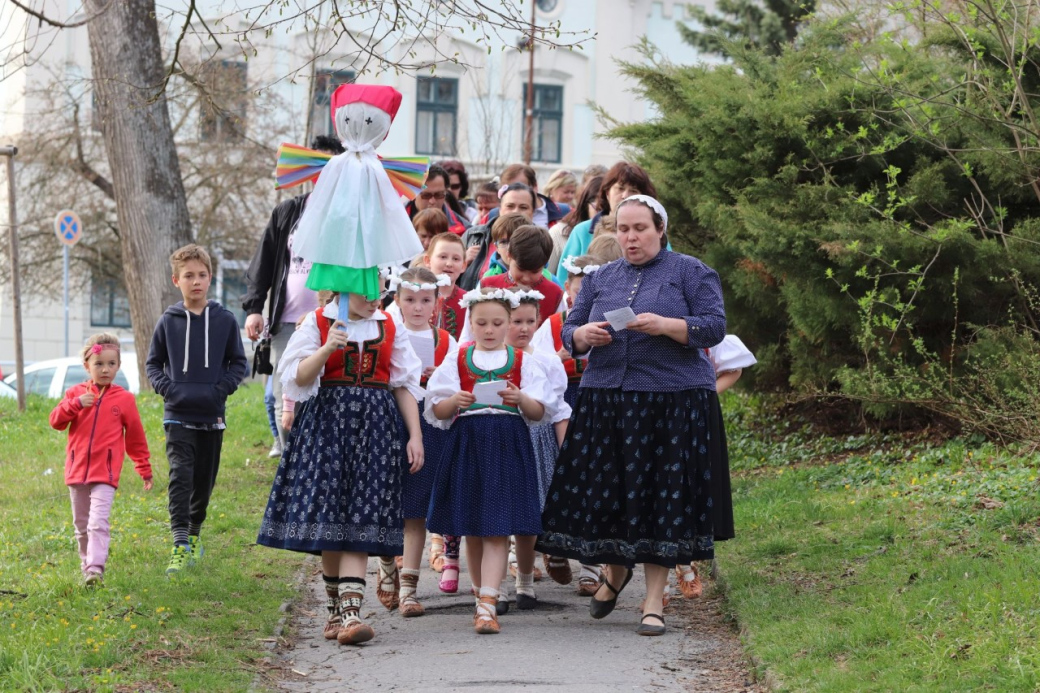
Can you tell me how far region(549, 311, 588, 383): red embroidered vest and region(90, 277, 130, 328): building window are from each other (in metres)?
27.6

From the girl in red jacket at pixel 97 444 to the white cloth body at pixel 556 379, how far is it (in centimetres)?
221

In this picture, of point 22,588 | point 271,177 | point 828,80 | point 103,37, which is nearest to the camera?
point 22,588

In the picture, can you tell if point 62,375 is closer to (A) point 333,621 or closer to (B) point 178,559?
(B) point 178,559

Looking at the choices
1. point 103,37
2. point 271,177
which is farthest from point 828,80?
point 271,177

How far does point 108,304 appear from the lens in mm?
36344

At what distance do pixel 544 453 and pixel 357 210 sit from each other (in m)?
1.78

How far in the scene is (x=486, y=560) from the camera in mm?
6777

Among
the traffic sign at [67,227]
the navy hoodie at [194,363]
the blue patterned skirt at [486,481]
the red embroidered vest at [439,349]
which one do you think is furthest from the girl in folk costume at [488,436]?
the traffic sign at [67,227]

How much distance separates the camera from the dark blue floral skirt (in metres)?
6.66

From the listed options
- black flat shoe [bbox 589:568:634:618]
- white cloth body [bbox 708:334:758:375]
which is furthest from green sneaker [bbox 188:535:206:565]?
white cloth body [bbox 708:334:758:375]

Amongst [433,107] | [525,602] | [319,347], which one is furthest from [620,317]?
[433,107]

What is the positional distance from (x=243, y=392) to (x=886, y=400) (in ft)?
35.6

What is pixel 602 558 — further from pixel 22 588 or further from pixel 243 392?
pixel 243 392

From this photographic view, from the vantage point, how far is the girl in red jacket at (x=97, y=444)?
24.3ft
